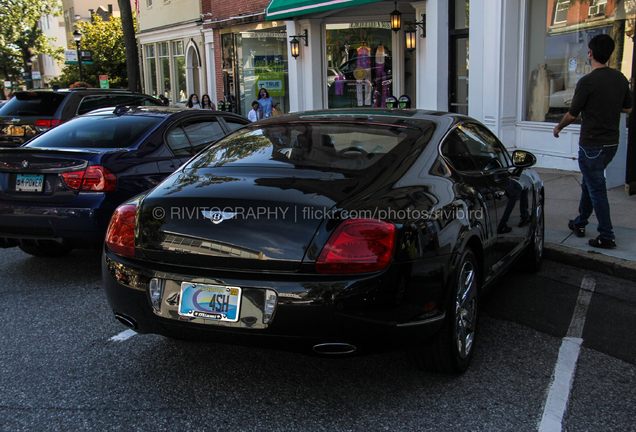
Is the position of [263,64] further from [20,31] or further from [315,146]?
[20,31]

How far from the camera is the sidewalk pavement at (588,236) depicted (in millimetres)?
5449

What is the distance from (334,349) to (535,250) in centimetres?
310

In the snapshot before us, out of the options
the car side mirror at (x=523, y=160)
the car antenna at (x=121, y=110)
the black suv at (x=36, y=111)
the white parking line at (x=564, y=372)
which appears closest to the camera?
the white parking line at (x=564, y=372)

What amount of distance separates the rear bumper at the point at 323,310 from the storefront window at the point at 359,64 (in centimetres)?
1315

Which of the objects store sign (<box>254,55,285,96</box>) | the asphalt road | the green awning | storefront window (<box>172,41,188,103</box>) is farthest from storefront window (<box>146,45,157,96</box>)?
the asphalt road

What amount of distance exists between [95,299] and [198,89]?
74.1 feet

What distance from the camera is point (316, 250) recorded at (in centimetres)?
280

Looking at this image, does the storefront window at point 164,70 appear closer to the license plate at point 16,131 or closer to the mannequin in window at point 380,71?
the mannequin in window at point 380,71

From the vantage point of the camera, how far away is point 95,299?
4.87 m

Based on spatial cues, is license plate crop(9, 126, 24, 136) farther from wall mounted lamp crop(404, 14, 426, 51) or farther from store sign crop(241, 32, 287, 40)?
store sign crop(241, 32, 287, 40)

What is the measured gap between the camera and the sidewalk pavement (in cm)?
545

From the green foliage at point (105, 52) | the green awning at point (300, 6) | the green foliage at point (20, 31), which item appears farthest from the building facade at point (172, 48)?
the green foliage at point (20, 31)

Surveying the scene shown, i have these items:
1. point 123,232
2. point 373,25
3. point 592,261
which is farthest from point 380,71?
point 123,232

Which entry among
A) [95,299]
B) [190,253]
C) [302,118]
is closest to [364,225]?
[190,253]
